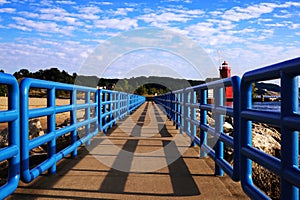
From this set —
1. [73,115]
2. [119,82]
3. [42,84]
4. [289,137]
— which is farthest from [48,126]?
[119,82]

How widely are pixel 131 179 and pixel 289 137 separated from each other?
8.66ft

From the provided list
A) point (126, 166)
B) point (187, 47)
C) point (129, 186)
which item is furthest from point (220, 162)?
point (187, 47)

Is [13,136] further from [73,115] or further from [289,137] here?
[73,115]

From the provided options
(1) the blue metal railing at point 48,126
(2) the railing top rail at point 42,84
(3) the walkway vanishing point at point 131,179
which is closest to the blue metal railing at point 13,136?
(1) the blue metal railing at point 48,126

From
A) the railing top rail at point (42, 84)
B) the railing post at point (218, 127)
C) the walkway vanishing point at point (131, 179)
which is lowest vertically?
the walkway vanishing point at point (131, 179)

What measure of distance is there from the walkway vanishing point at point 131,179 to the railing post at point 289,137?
1.47 meters

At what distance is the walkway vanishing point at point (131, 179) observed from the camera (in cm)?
401

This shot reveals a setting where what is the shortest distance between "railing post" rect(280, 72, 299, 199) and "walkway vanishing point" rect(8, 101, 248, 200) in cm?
147

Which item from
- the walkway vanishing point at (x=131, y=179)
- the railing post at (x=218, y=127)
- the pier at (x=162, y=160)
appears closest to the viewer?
the pier at (x=162, y=160)

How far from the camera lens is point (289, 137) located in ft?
8.02

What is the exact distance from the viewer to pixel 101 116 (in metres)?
9.12

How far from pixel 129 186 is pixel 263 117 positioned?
6.70 feet

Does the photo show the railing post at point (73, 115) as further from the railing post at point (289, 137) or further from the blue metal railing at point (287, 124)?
the railing post at point (289, 137)

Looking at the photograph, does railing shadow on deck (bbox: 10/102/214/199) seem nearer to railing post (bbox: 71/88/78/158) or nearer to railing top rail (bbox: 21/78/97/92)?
Result: railing post (bbox: 71/88/78/158)
